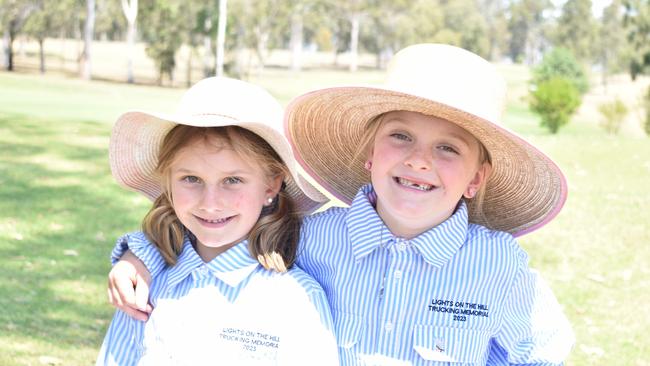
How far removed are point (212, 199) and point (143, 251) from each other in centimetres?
35

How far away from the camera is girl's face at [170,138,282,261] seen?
2.44m

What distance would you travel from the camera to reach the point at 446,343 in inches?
98.3

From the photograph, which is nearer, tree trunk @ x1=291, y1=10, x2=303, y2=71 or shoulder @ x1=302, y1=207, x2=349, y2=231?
shoulder @ x1=302, y1=207, x2=349, y2=231

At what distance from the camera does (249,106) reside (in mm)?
2473

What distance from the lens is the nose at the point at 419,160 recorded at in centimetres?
241

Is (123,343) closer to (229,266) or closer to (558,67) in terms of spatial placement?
(229,266)

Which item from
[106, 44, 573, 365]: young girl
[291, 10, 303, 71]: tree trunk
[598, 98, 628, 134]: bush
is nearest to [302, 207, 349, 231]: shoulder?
[106, 44, 573, 365]: young girl

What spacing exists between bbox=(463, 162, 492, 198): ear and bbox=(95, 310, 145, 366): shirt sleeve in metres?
1.04

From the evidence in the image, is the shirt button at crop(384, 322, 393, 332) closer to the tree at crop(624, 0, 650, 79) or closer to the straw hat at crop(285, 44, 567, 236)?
the straw hat at crop(285, 44, 567, 236)

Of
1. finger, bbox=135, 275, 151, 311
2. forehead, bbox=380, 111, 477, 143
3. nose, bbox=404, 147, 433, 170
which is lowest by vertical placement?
finger, bbox=135, 275, 151, 311

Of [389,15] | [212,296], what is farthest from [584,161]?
[389,15]

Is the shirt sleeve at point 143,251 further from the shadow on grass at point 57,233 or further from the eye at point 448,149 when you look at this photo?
the shadow on grass at point 57,233

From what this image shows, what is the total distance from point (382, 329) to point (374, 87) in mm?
691

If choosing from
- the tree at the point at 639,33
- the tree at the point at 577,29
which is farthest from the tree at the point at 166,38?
the tree at the point at 577,29
